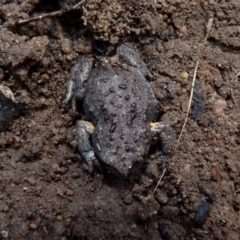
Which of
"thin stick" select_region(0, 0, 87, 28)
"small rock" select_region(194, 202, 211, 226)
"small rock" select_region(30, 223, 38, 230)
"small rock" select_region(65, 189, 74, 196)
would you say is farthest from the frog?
"small rock" select_region(30, 223, 38, 230)

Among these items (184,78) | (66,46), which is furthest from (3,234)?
(184,78)

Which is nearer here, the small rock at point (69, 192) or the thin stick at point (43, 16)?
the small rock at point (69, 192)

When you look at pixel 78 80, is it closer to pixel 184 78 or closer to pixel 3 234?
pixel 184 78

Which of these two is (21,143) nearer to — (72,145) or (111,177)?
(72,145)

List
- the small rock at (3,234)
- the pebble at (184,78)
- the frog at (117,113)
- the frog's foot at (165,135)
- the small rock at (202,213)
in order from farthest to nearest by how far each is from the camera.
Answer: the pebble at (184,78)
the frog's foot at (165,135)
the frog at (117,113)
the small rock at (202,213)
the small rock at (3,234)

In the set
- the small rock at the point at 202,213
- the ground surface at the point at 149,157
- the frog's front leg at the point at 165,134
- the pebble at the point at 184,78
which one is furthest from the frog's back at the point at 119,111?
the small rock at the point at 202,213

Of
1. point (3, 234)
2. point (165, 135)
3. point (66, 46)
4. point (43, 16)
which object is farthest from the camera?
point (66, 46)

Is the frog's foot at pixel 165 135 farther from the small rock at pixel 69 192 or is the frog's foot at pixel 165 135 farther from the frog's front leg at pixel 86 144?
the small rock at pixel 69 192
